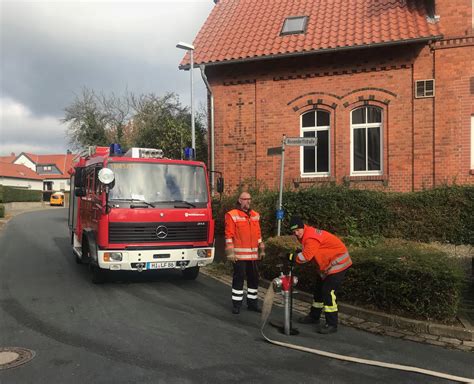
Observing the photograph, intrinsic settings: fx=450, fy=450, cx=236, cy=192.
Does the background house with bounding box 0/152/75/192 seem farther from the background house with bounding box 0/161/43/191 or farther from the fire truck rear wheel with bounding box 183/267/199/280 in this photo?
the fire truck rear wheel with bounding box 183/267/199/280

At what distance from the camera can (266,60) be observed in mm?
14477

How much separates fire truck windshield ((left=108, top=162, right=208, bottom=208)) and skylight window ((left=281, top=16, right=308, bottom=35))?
7945 mm

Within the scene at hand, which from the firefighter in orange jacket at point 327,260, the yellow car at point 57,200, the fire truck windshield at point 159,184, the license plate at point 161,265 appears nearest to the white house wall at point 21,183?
the yellow car at point 57,200

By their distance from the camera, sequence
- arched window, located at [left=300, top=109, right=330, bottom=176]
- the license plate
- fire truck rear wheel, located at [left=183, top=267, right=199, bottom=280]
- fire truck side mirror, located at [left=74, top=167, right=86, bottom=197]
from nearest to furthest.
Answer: the license plate, fire truck rear wheel, located at [left=183, top=267, right=199, bottom=280], fire truck side mirror, located at [left=74, top=167, right=86, bottom=197], arched window, located at [left=300, top=109, right=330, bottom=176]

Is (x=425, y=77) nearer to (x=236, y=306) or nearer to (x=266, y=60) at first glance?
(x=266, y=60)

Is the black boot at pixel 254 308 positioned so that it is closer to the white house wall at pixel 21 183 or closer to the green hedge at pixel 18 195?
the green hedge at pixel 18 195

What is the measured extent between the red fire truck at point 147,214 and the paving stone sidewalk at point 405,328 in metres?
2.57

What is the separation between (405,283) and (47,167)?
90.9 metres

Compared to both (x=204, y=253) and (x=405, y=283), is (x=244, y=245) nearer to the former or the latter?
(x=204, y=253)

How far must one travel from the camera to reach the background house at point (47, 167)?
8212cm

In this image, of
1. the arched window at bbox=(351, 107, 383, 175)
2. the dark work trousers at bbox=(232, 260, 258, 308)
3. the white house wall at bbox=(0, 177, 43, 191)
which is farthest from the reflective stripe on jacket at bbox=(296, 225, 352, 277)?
the white house wall at bbox=(0, 177, 43, 191)

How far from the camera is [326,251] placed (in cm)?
587

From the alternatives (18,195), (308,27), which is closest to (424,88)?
(308,27)

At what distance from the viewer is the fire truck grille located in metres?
8.03
